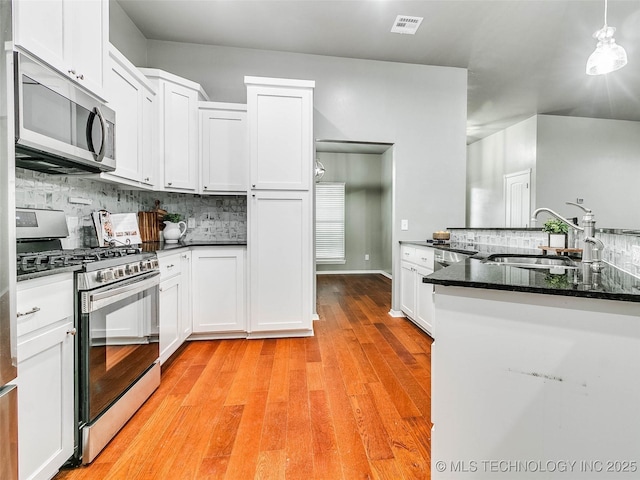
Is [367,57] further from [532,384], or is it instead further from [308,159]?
[532,384]

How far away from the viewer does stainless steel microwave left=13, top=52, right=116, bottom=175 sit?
1.26 metres

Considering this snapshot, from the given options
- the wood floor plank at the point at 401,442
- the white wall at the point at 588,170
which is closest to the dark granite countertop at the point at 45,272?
the wood floor plank at the point at 401,442

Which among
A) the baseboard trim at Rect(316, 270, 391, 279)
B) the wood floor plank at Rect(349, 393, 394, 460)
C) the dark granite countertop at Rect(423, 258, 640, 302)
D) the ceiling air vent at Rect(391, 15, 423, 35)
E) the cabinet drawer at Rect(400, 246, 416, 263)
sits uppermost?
the ceiling air vent at Rect(391, 15, 423, 35)

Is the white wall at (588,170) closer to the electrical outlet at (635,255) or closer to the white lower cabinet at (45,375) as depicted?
the electrical outlet at (635,255)

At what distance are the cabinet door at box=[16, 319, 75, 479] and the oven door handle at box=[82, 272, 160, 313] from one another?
0.33 feet

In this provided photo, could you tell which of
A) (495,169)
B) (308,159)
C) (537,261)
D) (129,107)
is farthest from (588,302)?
(495,169)

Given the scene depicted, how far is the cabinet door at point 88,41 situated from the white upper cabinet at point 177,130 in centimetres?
82

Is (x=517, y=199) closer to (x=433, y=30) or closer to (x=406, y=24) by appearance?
(x=433, y=30)

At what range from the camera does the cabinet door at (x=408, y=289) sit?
3197 millimetres

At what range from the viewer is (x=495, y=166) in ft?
21.1

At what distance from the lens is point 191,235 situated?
3.26 metres

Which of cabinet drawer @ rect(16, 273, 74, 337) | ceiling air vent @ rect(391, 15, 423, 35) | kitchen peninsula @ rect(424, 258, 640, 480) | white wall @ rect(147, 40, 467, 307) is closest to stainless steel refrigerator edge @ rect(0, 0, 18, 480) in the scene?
cabinet drawer @ rect(16, 273, 74, 337)

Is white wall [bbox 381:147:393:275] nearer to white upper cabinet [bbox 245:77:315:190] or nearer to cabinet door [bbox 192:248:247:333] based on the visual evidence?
white upper cabinet [bbox 245:77:315:190]

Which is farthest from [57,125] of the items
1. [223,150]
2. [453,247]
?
[453,247]
